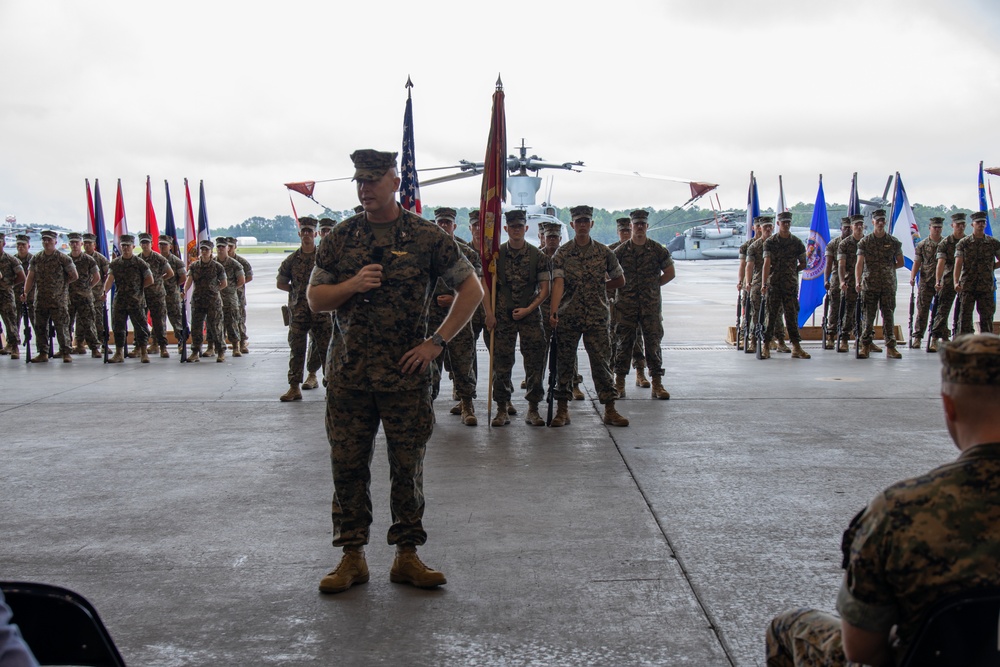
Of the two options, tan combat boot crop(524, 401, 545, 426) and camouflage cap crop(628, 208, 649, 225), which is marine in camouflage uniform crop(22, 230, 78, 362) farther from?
camouflage cap crop(628, 208, 649, 225)

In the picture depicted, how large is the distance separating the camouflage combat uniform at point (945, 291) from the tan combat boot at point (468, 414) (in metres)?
8.11

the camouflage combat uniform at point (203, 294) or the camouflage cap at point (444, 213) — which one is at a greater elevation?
the camouflage cap at point (444, 213)

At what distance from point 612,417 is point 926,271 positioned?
8.00 metres

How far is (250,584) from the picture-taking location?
3900 millimetres

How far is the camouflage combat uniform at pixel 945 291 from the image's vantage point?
41.9 feet

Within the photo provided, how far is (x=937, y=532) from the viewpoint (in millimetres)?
1806

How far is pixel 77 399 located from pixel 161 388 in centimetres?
99

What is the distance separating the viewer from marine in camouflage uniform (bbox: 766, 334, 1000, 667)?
180 centimetres

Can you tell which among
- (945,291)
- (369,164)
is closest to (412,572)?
(369,164)

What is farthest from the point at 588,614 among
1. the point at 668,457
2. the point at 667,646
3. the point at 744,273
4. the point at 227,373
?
the point at 744,273

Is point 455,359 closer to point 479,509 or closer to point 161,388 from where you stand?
point 479,509

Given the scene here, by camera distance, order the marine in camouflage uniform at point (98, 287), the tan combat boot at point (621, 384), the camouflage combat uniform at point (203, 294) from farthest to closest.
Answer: the marine in camouflage uniform at point (98, 287) < the camouflage combat uniform at point (203, 294) < the tan combat boot at point (621, 384)

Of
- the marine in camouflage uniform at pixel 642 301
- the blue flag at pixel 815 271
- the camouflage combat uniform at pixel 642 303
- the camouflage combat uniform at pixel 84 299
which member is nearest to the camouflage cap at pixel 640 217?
the marine in camouflage uniform at pixel 642 301

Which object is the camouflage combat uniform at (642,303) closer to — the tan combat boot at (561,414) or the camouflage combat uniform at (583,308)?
the camouflage combat uniform at (583,308)
